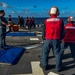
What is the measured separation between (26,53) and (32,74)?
392 centimetres

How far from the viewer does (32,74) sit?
8680 mm

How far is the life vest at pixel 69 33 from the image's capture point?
9.94m

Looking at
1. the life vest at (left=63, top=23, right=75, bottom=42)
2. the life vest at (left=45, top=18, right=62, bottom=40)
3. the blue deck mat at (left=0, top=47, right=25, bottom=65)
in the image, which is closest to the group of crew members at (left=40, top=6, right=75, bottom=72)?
the life vest at (left=45, top=18, right=62, bottom=40)

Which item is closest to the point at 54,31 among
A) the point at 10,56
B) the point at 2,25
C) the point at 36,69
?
the point at 36,69

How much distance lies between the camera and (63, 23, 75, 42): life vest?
9.94m

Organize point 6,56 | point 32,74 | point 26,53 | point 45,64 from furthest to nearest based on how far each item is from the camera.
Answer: point 26,53 → point 6,56 → point 45,64 → point 32,74

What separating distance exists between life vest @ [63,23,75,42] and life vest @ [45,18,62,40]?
1.14m

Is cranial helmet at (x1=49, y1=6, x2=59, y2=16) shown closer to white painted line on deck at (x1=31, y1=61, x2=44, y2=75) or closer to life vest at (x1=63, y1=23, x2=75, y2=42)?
life vest at (x1=63, y1=23, x2=75, y2=42)

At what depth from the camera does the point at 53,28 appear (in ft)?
28.8

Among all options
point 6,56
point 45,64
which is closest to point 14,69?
point 45,64

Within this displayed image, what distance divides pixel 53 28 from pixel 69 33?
4.53 feet

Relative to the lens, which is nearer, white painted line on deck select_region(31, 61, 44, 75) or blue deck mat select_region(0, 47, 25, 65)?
white painted line on deck select_region(31, 61, 44, 75)

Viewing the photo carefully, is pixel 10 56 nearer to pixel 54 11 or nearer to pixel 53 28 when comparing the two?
pixel 53 28

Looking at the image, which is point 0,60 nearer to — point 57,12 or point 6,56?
point 6,56
